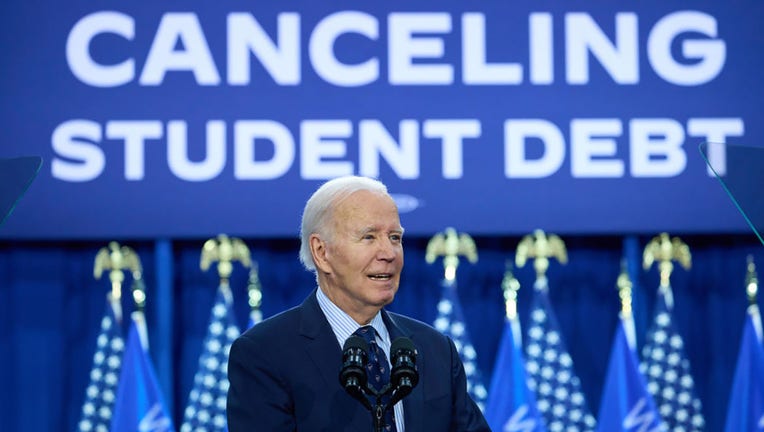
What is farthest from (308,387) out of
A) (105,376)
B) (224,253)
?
(105,376)

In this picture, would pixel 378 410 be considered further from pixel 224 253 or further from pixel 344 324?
pixel 224 253

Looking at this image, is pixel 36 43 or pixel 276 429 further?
pixel 36 43

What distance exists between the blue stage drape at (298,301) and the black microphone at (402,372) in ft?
12.2

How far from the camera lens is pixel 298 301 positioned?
19.4 ft

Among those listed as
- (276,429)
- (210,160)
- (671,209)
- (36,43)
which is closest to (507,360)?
(671,209)

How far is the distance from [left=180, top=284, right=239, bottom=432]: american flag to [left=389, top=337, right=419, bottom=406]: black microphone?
3.53 m

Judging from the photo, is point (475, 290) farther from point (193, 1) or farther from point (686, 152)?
point (193, 1)

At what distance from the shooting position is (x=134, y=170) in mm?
5742

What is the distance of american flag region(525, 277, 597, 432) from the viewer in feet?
18.5

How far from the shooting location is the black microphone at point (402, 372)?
211cm

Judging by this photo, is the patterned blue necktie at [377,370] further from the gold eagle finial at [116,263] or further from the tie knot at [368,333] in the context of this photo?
the gold eagle finial at [116,263]

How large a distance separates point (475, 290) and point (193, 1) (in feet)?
Answer: 6.68

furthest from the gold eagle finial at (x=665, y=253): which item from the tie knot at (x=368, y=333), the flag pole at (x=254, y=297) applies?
the tie knot at (x=368, y=333)

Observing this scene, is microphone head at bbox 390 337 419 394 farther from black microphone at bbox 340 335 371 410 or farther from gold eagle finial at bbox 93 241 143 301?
gold eagle finial at bbox 93 241 143 301
